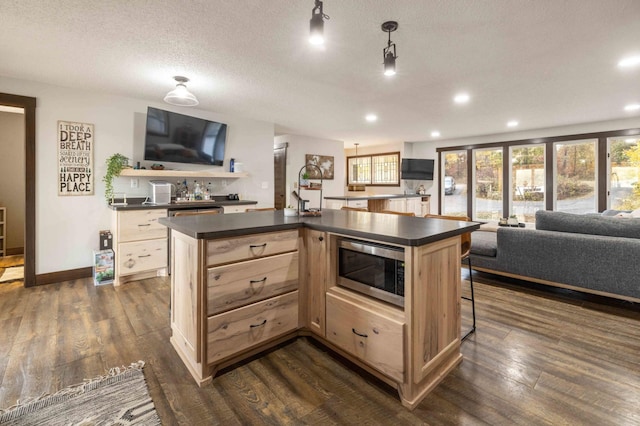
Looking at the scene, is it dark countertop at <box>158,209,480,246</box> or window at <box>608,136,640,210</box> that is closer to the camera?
dark countertop at <box>158,209,480,246</box>

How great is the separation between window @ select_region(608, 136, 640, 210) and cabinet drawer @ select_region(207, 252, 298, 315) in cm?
681

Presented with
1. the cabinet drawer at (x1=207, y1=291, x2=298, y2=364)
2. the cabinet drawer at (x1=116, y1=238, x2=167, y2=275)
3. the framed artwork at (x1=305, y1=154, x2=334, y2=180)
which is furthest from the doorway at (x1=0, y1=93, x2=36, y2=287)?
the framed artwork at (x1=305, y1=154, x2=334, y2=180)

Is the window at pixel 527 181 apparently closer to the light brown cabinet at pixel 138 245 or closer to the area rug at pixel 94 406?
the light brown cabinet at pixel 138 245

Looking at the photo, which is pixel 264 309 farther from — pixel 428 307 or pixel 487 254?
pixel 487 254

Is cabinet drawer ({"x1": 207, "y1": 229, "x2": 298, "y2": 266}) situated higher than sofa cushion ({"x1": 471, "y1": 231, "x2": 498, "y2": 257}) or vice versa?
cabinet drawer ({"x1": 207, "y1": 229, "x2": 298, "y2": 266})

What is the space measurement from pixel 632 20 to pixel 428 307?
103 inches

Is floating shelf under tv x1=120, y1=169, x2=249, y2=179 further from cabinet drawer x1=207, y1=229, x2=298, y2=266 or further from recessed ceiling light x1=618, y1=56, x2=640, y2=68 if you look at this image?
recessed ceiling light x1=618, y1=56, x2=640, y2=68

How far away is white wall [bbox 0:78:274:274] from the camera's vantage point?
3607mm

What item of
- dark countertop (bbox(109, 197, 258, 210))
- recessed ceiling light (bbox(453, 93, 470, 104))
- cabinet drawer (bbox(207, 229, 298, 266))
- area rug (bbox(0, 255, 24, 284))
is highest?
recessed ceiling light (bbox(453, 93, 470, 104))

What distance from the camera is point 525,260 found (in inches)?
130

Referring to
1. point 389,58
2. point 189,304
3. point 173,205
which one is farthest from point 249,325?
point 173,205

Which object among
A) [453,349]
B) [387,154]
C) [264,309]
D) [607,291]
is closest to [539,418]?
[453,349]

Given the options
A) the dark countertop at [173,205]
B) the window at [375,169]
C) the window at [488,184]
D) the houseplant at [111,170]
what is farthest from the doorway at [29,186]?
the window at [488,184]

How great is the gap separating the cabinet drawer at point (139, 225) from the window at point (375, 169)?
6.34 m
